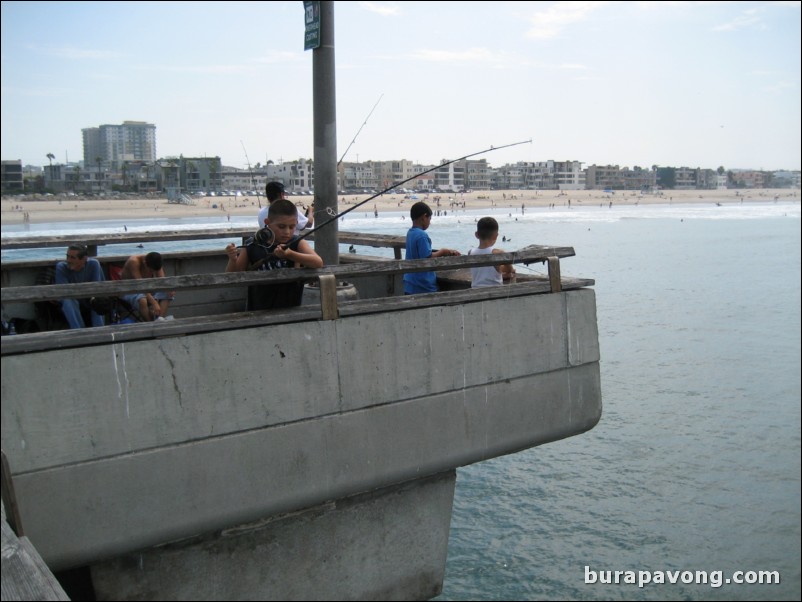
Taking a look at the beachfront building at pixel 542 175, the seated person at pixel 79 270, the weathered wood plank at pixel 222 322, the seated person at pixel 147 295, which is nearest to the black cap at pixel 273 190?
the seated person at pixel 147 295

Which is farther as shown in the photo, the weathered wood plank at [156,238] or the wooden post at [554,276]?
the weathered wood plank at [156,238]

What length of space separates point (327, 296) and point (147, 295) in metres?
2.57

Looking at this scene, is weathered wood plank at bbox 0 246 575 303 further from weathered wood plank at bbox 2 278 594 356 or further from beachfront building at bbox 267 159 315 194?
beachfront building at bbox 267 159 315 194

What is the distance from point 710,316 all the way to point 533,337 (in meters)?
36.7

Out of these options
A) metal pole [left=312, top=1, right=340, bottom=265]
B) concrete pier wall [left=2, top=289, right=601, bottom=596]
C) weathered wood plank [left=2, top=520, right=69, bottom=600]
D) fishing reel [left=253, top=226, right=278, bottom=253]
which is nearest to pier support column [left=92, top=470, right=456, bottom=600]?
concrete pier wall [left=2, top=289, right=601, bottom=596]

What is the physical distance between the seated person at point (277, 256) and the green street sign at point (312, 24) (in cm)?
180

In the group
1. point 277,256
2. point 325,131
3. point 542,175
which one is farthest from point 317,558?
point 542,175

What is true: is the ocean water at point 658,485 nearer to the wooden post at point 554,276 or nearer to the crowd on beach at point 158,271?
the wooden post at point 554,276

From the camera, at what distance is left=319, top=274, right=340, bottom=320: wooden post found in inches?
213

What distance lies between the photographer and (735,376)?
27.7 meters

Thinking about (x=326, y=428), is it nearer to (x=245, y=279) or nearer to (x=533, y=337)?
(x=245, y=279)

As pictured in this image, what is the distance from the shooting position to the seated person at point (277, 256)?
5.58 m

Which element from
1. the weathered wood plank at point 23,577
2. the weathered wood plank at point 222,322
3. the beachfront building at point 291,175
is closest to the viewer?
the weathered wood plank at point 23,577

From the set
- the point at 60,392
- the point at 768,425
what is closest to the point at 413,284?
the point at 60,392
